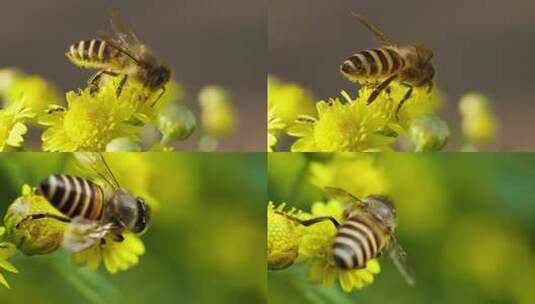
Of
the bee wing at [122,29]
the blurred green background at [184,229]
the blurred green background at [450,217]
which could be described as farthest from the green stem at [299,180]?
the bee wing at [122,29]

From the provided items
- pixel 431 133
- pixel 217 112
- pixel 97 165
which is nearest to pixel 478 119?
pixel 431 133

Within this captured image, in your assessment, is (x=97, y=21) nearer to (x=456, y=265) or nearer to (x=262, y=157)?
(x=262, y=157)

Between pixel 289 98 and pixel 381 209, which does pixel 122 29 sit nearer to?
pixel 289 98

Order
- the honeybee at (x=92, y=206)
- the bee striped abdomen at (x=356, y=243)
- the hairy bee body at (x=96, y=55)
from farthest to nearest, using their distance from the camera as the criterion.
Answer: the hairy bee body at (x=96, y=55)
the honeybee at (x=92, y=206)
the bee striped abdomen at (x=356, y=243)

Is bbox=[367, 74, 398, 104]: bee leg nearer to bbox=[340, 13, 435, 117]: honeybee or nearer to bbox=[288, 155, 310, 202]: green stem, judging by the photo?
bbox=[340, 13, 435, 117]: honeybee

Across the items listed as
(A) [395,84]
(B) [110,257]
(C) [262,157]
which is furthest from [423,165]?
(B) [110,257]

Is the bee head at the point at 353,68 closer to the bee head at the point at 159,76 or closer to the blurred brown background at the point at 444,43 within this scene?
the blurred brown background at the point at 444,43
